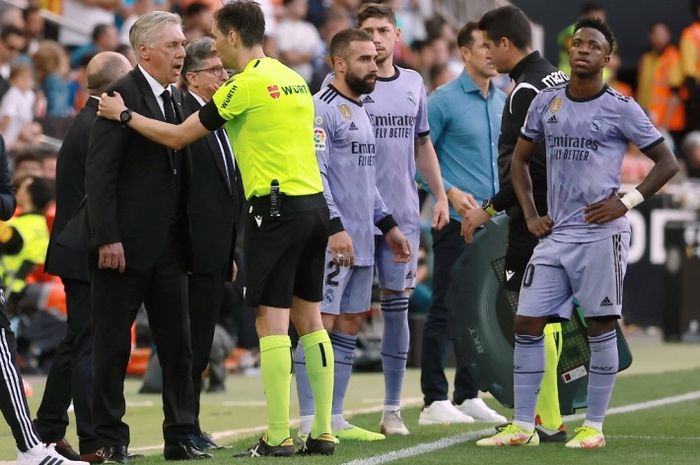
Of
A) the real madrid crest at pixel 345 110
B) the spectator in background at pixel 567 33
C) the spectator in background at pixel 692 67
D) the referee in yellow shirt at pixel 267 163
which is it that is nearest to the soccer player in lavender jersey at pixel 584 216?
the real madrid crest at pixel 345 110

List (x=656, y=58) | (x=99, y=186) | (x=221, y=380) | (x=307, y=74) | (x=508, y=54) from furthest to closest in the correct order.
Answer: (x=656, y=58) → (x=307, y=74) → (x=221, y=380) → (x=508, y=54) → (x=99, y=186)

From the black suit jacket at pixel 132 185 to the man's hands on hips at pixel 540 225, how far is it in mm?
1817

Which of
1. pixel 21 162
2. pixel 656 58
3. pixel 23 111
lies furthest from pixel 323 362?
pixel 656 58

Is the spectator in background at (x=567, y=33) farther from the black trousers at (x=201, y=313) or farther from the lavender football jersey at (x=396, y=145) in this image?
the black trousers at (x=201, y=313)

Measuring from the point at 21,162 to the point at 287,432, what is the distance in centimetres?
739

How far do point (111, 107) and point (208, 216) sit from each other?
1.11 m

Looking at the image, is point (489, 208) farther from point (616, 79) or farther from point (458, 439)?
point (616, 79)

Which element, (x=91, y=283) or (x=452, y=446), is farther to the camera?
(x=452, y=446)

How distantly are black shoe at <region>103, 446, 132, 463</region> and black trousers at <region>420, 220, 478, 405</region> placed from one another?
9.64ft

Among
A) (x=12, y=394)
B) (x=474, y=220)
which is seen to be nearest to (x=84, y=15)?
(x=474, y=220)

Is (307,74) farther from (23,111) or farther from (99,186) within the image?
(99,186)

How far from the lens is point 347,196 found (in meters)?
9.05

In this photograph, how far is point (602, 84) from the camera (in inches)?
337

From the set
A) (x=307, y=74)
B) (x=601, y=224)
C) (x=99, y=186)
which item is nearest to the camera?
(x=99, y=186)
